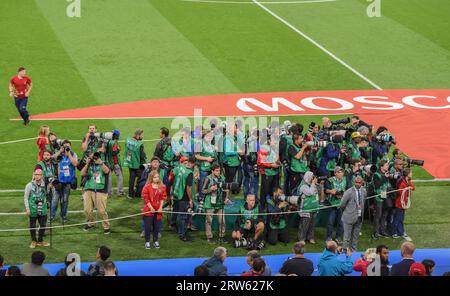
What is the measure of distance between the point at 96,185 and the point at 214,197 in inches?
90.6

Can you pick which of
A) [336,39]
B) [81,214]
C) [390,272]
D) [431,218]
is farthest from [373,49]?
[390,272]

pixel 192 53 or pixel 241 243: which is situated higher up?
pixel 192 53

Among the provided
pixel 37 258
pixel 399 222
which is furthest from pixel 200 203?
pixel 37 258

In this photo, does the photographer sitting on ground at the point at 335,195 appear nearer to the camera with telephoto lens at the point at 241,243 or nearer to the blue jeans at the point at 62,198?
the camera with telephoto lens at the point at 241,243

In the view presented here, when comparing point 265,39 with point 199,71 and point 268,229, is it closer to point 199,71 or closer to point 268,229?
point 199,71

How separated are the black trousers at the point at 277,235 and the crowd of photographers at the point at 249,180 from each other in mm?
19

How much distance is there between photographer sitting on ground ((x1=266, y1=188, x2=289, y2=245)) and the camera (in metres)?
19.2

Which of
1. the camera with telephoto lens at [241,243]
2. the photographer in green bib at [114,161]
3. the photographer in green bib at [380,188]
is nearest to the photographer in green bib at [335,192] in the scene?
the photographer in green bib at [380,188]

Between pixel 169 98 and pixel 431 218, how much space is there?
35.7ft

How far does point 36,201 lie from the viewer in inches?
732

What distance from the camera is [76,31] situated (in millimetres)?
35438

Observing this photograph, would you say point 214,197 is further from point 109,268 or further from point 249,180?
point 109,268

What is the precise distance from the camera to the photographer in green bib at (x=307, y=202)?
19.1 meters

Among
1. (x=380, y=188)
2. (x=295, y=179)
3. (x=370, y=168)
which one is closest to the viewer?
(x=370, y=168)
